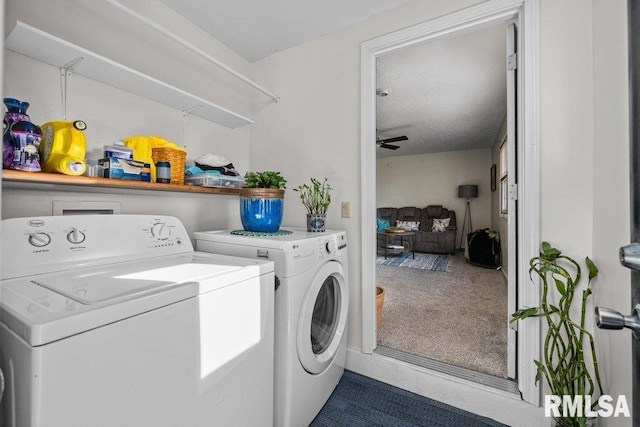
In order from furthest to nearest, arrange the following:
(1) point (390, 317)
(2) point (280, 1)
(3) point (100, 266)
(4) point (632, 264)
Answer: (1) point (390, 317)
(2) point (280, 1)
(3) point (100, 266)
(4) point (632, 264)

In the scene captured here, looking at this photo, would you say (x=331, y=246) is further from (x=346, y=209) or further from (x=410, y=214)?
(x=410, y=214)

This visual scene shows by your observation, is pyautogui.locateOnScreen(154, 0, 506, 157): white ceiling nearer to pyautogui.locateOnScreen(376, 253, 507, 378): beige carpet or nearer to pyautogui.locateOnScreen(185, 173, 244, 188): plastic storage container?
pyautogui.locateOnScreen(185, 173, 244, 188): plastic storage container

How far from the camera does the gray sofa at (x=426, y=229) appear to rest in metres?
6.21

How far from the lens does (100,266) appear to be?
1129 mm

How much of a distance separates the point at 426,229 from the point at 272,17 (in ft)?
19.2

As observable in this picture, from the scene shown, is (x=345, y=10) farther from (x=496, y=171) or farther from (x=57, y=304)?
(x=496, y=171)

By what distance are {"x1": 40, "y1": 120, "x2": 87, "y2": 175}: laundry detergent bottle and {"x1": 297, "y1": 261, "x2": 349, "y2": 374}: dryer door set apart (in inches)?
44.4

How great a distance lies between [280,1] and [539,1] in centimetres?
141

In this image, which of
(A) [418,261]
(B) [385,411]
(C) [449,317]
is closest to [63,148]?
(B) [385,411]

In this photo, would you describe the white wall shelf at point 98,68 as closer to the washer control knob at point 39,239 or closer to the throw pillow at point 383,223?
the washer control knob at point 39,239

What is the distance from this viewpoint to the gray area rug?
4.99 metres

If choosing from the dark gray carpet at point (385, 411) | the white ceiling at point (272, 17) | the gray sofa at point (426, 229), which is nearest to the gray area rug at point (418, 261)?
the gray sofa at point (426, 229)

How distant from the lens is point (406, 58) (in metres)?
2.77

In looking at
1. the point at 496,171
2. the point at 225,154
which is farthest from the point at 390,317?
the point at 496,171
